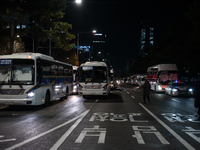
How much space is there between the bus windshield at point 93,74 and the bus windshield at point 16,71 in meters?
7.70

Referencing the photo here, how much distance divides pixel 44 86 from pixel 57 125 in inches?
241

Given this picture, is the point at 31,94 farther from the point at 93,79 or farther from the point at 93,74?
the point at 93,74

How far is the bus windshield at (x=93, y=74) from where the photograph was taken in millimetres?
20000

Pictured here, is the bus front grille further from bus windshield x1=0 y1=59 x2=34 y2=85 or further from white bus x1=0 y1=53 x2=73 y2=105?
bus windshield x1=0 y1=59 x2=34 y2=85

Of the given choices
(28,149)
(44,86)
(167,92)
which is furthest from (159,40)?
(28,149)

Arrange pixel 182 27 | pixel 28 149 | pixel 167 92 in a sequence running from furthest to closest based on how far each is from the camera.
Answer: pixel 182 27, pixel 167 92, pixel 28 149

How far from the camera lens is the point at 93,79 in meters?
20.0

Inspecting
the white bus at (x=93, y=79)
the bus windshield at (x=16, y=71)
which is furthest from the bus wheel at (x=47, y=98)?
the white bus at (x=93, y=79)

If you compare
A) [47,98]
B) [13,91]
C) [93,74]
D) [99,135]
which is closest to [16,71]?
[13,91]

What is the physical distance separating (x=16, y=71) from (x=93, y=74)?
8601mm

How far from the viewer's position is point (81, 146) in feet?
18.4

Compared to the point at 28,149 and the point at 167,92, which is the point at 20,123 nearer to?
the point at 28,149

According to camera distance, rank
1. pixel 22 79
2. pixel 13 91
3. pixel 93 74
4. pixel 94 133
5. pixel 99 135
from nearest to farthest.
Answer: pixel 99 135 → pixel 94 133 → pixel 13 91 → pixel 22 79 → pixel 93 74

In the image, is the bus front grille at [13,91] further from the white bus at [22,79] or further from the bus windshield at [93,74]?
the bus windshield at [93,74]
